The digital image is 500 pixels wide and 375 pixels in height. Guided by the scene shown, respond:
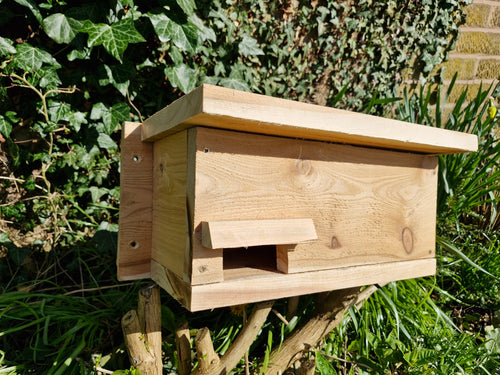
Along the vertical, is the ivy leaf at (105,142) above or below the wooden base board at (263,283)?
above

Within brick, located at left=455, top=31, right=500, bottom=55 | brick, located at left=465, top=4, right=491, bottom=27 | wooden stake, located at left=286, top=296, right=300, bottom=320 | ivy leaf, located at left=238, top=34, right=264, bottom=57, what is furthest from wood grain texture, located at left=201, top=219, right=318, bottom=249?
brick, located at left=465, top=4, right=491, bottom=27

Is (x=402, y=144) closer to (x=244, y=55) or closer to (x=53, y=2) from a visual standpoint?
(x=244, y=55)

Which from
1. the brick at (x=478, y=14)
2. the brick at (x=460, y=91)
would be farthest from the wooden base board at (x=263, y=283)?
the brick at (x=478, y=14)

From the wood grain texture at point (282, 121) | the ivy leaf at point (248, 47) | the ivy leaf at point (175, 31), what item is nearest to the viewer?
the wood grain texture at point (282, 121)

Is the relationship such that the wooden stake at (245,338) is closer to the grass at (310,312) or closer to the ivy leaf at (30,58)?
the grass at (310,312)

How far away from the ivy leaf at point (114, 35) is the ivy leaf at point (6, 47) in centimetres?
32

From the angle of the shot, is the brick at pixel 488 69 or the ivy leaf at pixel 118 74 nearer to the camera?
the ivy leaf at pixel 118 74

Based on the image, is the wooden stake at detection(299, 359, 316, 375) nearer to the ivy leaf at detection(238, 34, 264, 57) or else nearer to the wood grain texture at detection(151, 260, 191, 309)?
the wood grain texture at detection(151, 260, 191, 309)

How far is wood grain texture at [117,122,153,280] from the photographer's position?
3.89 ft

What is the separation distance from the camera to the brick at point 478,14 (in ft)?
10.2

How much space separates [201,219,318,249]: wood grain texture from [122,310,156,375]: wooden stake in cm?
45

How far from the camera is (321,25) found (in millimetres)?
2494

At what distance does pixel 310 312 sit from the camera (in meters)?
1.79

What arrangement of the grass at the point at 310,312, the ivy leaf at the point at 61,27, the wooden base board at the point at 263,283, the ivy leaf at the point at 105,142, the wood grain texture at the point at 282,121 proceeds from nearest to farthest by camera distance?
1. the wood grain texture at the point at 282,121
2. the wooden base board at the point at 263,283
3. the grass at the point at 310,312
4. the ivy leaf at the point at 61,27
5. the ivy leaf at the point at 105,142
